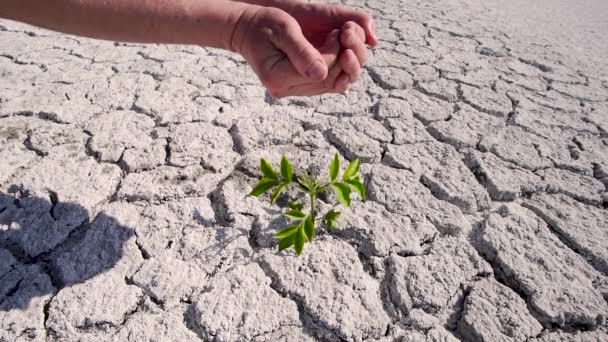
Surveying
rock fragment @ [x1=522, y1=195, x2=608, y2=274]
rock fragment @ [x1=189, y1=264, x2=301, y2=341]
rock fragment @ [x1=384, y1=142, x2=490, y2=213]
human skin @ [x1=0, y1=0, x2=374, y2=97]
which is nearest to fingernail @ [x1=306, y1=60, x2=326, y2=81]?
human skin @ [x1=0, y1=0, x2=374, y2=97]

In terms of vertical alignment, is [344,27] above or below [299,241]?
above

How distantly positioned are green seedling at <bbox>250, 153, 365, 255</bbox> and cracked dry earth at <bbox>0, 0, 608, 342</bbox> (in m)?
0.08

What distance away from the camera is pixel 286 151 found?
1.69 metres

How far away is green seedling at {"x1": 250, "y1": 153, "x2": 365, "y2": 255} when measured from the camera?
1.18m

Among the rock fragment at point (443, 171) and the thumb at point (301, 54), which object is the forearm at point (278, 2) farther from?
the rock fragment at point (443, 171)

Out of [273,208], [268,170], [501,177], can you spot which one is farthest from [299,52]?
[501,177]

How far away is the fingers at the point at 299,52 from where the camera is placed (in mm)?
990

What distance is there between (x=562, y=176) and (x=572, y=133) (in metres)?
0.46

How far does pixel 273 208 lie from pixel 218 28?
64cm

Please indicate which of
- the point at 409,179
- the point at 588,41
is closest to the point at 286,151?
the point at 409,179

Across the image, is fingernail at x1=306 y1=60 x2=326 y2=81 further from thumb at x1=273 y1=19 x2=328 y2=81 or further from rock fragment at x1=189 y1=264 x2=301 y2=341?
rock fragment at x1=189 y1=264 x2=301 y2=341

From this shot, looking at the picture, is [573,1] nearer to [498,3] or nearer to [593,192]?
[498,3]

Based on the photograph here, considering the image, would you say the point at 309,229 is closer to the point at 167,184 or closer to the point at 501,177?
the point at 167,184

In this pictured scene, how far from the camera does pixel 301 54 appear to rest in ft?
3.26
